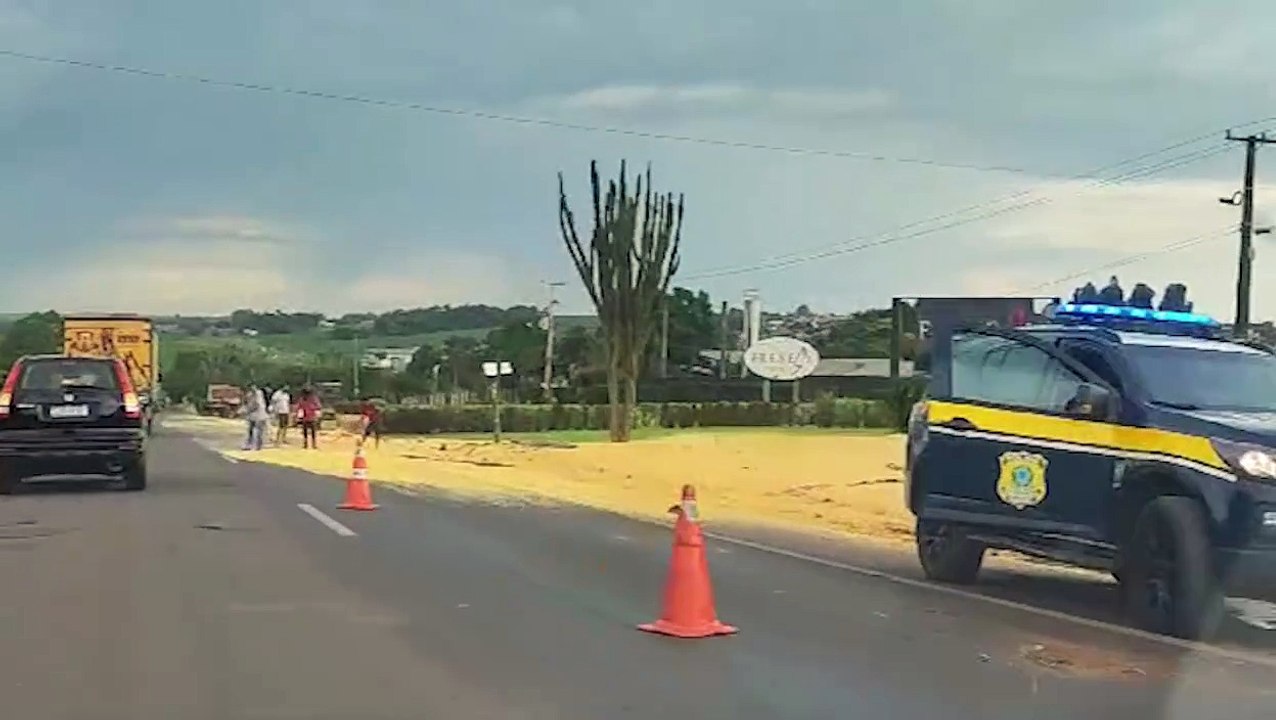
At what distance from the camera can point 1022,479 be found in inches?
511

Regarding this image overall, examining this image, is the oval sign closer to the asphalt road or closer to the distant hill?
the asphalt road

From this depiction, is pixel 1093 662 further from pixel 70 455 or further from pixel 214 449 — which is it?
pixel 214 449

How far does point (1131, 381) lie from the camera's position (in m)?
12.4

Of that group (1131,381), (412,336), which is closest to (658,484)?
(1131,381)

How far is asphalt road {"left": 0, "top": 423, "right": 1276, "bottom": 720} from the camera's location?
29.4 feet

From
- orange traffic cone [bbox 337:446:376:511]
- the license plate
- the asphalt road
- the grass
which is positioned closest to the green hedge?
the grass

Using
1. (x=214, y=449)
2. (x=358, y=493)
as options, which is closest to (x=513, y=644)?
(x=358, y=493)

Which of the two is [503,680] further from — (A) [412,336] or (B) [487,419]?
(A) [412,336]

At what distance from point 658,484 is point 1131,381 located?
1784cm

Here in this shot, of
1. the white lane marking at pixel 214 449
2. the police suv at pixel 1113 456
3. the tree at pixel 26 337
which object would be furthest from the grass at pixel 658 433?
the police suv at pixel 1113 456

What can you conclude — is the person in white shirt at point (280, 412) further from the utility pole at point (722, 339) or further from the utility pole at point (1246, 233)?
→ the utility pole at point (722, 339)

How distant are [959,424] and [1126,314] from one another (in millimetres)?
1518

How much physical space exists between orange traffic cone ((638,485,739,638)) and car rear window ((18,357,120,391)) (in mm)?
13933

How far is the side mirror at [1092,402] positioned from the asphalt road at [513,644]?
143cm
